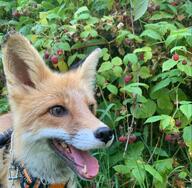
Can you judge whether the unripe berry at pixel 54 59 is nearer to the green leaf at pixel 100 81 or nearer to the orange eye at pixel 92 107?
the green leaf at pixel 100 81

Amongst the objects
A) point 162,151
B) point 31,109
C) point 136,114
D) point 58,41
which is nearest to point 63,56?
point 58,41

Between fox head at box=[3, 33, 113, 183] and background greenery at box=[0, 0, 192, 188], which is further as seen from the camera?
background greenery at box=[0, 0, 192, 188]

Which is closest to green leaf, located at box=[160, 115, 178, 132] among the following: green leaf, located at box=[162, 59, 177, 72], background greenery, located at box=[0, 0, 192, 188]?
background greenery, located at box=[0, 0, 192, 188]

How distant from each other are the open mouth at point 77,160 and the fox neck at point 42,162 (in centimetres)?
8

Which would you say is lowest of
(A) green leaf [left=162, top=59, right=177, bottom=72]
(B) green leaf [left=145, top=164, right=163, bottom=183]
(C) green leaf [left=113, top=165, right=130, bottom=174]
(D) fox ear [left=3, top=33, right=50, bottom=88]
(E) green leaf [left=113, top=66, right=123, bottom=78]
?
(C) green leaf [left=113, top=165, right=130, bottom=174]

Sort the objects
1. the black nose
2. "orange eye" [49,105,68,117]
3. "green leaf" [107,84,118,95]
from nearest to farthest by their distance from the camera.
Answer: the black nose → "orange eye" [49,105,68,117] → "green leaf" [107,84,118,95]

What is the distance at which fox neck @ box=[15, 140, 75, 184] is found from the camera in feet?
12.9

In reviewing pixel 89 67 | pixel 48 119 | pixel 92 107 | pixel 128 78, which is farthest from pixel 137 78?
pixel 48 119

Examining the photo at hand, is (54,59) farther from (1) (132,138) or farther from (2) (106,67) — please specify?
(1) (132,138)

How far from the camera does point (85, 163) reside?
3.79m

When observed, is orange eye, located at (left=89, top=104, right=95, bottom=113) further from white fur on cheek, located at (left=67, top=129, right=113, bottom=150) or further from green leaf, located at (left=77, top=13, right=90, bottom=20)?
green leaf, located at (left=77, top=13, right=90, bottom=20)

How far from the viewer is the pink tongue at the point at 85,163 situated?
3.74 m

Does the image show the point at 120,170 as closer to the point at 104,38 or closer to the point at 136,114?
the point at 136,114

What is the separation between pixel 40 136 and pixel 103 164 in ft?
4.69
